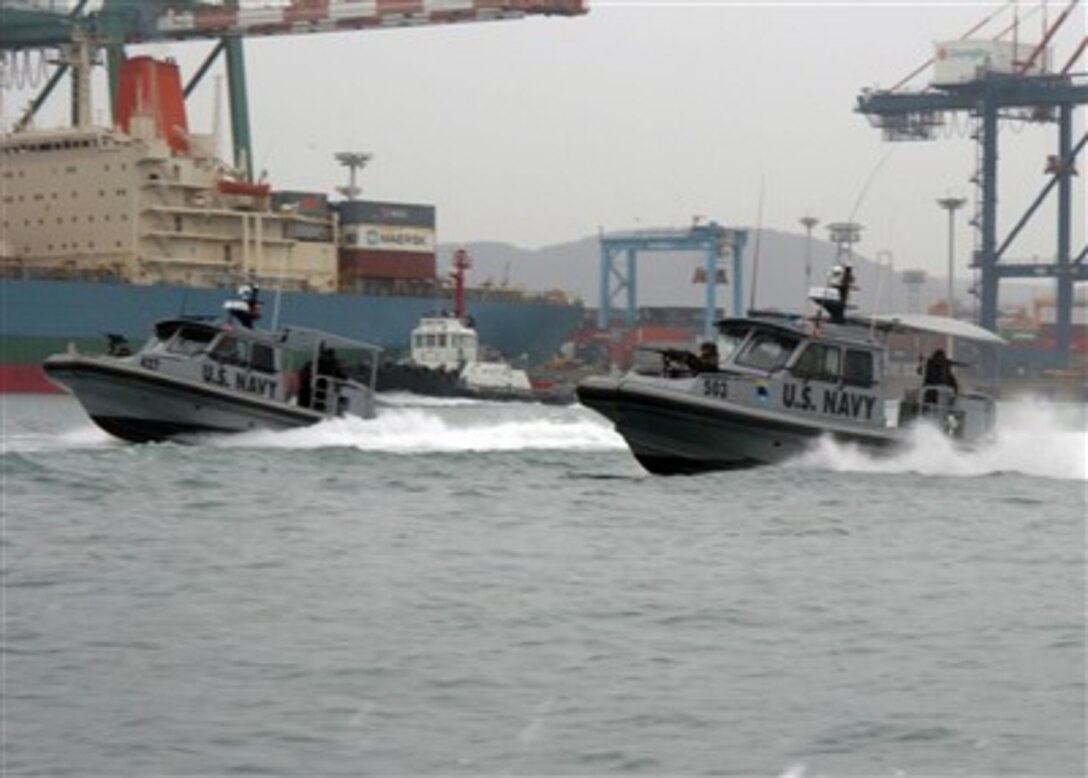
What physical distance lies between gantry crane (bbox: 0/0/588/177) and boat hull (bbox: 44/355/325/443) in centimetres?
6797

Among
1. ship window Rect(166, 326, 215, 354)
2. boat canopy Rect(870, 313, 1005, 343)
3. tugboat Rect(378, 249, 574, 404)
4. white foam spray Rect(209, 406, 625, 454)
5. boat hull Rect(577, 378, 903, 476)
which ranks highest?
boat canopy Rect(870, 313, 1005, 343)

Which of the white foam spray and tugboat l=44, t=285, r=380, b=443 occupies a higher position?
tugboat l=44, t=285, r=380, b=443

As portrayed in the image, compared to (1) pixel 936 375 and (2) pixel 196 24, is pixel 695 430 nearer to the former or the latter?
(1) pixel 936 375

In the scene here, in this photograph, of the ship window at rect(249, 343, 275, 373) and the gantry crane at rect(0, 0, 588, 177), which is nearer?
the ship window at rect(249, 343, 275, 373)

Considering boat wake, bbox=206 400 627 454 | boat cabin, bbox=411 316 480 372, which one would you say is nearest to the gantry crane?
boat cabin, bbox=411 316 480 372

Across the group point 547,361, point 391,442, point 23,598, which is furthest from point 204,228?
point 23,598

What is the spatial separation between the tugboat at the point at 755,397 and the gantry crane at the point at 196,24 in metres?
73.0

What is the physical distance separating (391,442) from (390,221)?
269 ft

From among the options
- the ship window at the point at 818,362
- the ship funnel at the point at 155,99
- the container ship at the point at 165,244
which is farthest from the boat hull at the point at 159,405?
the ship funnel at the point at 155,99

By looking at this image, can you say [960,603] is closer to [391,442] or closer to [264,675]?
[264,675]

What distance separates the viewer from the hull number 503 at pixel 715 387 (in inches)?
1182

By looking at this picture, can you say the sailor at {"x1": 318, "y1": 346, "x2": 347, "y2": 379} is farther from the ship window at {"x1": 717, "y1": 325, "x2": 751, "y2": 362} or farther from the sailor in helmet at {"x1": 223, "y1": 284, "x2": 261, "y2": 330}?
the ship window at {"x1": 717, "y1": 325, "x2": 751, "y2": 362}

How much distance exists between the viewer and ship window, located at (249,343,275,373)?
36.5 meters

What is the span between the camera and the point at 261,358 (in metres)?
36.7
